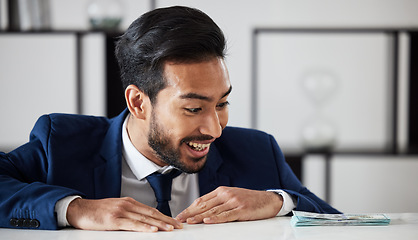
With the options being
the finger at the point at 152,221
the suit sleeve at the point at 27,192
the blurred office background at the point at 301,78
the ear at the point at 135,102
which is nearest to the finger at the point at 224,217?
the finger at the point at 152,221

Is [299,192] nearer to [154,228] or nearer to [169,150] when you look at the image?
[169,150]

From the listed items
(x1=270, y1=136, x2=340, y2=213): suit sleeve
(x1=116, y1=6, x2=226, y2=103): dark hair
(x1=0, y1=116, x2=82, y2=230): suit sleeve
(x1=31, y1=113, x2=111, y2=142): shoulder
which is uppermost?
(x1=116, y1=6, x2=226, y2=103): dark hair

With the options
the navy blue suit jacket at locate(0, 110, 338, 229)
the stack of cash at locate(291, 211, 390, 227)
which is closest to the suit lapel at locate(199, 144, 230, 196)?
the navy blue suit jacket at locate(0, 110, 338, 229)

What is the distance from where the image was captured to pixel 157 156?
184 centimetres

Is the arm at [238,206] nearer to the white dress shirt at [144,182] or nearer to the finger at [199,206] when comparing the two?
the finger at [199,206]

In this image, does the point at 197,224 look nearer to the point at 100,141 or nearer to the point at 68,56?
the point at 100,141

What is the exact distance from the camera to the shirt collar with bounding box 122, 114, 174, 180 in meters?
1.88

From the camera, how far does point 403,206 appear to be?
3.94 m

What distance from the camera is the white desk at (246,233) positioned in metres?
1.32

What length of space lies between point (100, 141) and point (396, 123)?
227 cm

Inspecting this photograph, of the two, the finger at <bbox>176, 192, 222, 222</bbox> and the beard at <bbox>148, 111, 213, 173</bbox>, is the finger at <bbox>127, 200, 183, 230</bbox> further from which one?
the beard at <bbox>148, 111, 213, 173</bbox>

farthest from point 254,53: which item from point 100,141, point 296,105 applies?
point 100,141

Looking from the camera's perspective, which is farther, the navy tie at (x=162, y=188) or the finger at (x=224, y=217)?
the navy tie at (x=162, y=188)

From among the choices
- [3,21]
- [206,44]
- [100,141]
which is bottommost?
[100,141]
